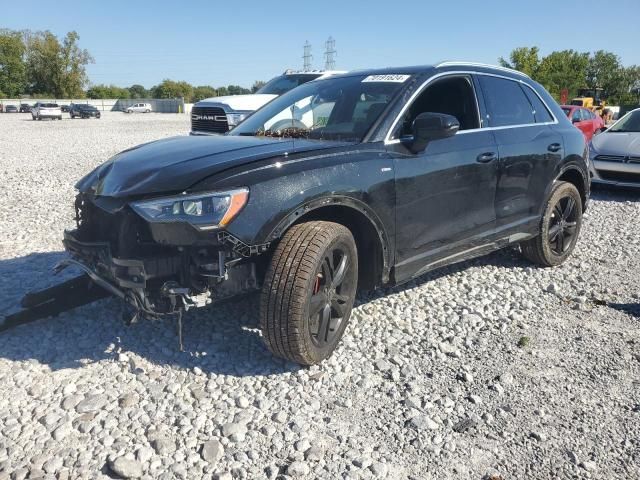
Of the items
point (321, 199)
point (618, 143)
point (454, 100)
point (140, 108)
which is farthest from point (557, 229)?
point (140, 108)

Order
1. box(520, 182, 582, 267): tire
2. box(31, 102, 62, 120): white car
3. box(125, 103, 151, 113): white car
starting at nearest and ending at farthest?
box(520, 182, 582, 267): tire → box(31, 102, 62, 120): white car → box(125, 103, 151, 113): white car


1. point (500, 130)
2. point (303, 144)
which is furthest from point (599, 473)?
point (500, 130)

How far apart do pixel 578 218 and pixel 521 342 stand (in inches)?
96.8

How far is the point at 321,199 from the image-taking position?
3.07m

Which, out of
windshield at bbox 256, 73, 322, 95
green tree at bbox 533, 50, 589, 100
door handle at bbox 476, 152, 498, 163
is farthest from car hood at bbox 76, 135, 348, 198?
green tree at bbox 533, 50, 589, 100

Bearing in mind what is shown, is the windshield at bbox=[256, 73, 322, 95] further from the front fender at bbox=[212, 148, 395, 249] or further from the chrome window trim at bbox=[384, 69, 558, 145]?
the front fender at bbox=[212, 148, 395, 249]

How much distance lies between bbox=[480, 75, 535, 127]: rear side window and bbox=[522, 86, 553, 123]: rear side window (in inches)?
2.7

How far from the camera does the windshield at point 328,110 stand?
12.3 feet

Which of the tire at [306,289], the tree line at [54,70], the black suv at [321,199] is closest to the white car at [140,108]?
the tree line at [54,70]

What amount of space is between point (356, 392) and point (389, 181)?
131 centimetres

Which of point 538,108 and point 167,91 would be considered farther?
point 167,91

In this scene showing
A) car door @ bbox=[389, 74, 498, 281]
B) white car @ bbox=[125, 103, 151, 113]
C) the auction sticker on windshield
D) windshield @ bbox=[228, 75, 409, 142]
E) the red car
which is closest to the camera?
car door @ bbox=[389, 74, 498, 281]

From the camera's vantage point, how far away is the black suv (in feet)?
9.39

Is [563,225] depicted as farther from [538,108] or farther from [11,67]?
[11,67]
